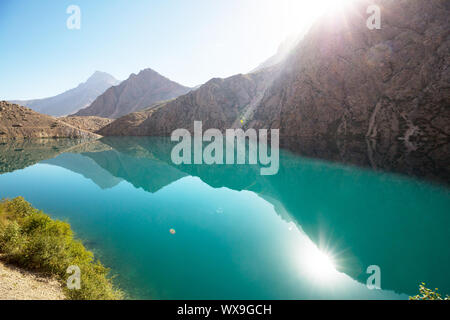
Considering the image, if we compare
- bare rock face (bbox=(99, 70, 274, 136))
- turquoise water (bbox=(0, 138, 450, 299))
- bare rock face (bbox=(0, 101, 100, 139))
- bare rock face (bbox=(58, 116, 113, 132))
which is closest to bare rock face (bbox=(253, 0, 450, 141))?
turquoise water (bbox=(0, 138, 450, 299))

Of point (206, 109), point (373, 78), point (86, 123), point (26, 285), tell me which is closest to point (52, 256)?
point (26, 285)

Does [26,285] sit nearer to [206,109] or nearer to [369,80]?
[369,80]

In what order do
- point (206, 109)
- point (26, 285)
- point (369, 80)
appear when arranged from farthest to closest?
point (206, 109) → point (369, 80) → point (26, 285)

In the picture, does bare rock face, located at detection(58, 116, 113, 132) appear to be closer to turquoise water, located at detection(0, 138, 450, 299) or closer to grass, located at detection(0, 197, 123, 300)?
turquoise water, located at detection(0, 138, 450, 299)

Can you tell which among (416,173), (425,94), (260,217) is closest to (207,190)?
(260,217)

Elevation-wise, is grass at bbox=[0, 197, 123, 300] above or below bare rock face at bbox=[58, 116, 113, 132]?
below

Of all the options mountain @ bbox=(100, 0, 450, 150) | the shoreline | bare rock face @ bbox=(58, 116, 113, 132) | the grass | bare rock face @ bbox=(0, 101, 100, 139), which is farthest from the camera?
bare rock face @ bbox=(58, 116, 113, 132)
